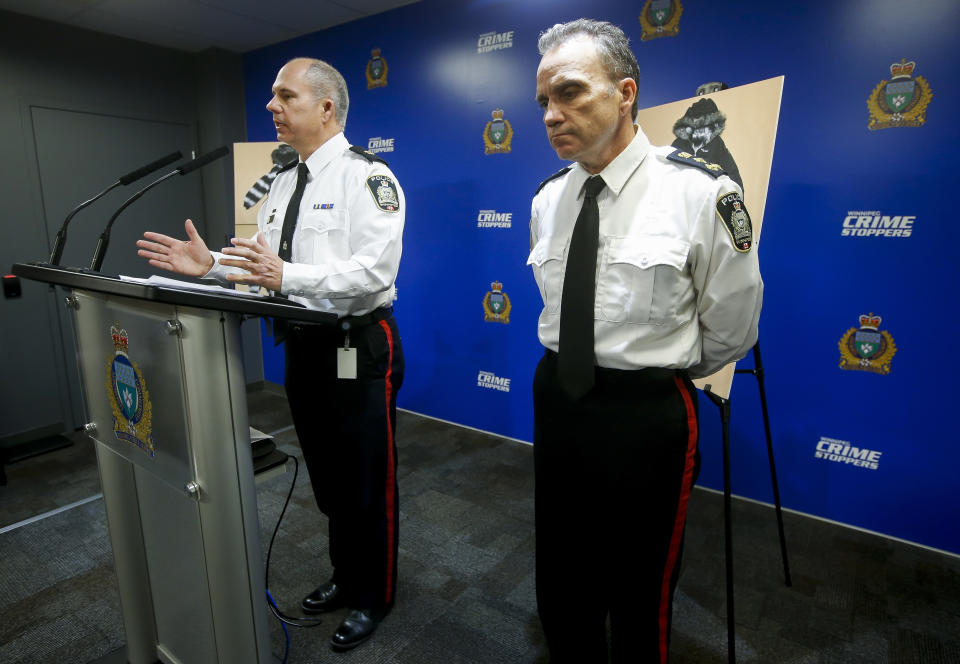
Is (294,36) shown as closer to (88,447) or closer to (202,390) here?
(88,447)

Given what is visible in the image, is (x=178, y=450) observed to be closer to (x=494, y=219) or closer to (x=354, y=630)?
(x=354, y=630)

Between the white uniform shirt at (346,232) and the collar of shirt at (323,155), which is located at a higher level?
the collar of shirt at (323,155)

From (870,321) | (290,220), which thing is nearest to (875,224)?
(870,321)

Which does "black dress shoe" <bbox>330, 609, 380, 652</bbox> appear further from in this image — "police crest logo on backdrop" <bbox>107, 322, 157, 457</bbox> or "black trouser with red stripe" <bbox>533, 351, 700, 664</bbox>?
"police crest logo on backdrop" <bbox>107, 322, 157, 457</bbox>

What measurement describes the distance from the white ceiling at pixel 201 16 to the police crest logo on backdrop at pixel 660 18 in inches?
56.5

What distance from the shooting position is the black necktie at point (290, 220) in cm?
159

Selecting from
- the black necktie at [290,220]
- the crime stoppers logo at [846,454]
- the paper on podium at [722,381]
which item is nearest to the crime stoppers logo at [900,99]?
the paper on podium at [722,381]

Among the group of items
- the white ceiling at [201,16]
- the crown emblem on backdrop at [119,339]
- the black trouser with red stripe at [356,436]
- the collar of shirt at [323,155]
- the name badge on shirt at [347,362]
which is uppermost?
the white ceiling at [201,16]

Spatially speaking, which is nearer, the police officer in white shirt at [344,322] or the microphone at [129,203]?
the microphone at [129,203]

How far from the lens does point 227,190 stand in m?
4.06

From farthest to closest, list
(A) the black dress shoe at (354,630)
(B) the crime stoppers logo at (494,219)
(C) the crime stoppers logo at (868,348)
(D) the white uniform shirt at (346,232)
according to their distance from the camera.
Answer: (B) the crime stoppers logo at (494,219) → (C) the crime stoppers logo at (868,348) → (A) the black dress shoe at (354,630) → (D) the white uniform shirt at (346,232)

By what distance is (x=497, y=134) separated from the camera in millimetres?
3055

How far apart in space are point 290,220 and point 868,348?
225 centimetres

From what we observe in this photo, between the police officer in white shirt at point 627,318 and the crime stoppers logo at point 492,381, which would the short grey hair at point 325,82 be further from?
the crime stoppers logo at point 492,381
